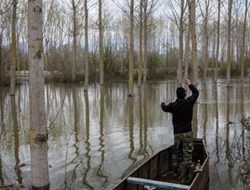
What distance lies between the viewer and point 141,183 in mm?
4738

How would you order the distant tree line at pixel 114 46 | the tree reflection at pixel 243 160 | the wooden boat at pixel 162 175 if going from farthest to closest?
1. the distant tree line at pixel 114 46
2. the tree reflection at pixel 243 160
3. the wooden boat at pixel 162 175

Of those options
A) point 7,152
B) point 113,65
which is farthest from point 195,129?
point 113,65

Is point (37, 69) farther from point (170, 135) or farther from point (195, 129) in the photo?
point (195, 129)

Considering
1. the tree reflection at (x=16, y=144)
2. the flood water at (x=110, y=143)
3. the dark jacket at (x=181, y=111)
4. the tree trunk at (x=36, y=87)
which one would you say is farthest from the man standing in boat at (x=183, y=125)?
the tree reflection at (x=16, y=144)

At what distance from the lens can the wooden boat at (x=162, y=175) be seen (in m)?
4.73

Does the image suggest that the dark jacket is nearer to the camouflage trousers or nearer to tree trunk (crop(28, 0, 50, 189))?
the camouflage trousers

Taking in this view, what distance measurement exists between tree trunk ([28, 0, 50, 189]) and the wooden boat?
1.62 metres

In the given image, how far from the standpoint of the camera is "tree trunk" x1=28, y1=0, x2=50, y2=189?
530cm

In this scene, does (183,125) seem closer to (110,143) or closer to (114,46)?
(110,143)

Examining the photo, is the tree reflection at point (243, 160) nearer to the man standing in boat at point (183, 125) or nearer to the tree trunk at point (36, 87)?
the man standing in boat at point (183, 125)

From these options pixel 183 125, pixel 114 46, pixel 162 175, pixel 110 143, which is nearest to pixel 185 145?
pixel 183 125

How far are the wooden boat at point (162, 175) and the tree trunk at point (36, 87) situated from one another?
5.30ft

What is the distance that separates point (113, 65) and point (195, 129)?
27.4 meters

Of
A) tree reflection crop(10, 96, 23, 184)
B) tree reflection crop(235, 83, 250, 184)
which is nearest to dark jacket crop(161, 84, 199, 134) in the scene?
tree reflection crop(235, 83, 250, 184)
